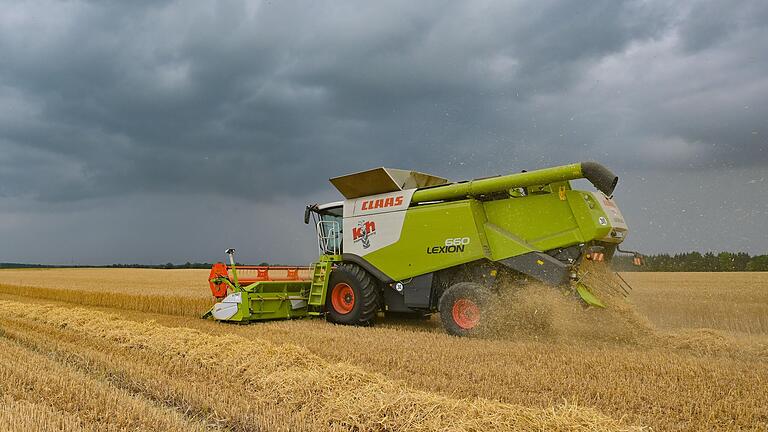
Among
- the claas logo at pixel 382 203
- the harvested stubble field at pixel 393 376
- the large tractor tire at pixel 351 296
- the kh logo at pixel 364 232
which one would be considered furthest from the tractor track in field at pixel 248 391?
the claas logo at pixel 382 203

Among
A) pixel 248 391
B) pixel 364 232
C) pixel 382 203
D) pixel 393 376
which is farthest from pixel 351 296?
pixel 248 391

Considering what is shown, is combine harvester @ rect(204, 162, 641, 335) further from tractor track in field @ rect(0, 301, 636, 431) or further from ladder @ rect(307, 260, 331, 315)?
tractor track in field @ rect(0, 301, 636, 431)

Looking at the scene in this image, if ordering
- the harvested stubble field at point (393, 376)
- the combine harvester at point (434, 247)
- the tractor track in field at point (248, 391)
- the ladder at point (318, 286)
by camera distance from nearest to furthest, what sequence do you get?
the tractor track in field at point (248, 391) → the harvested stubble field at point (393, 376) → the combine harvester at point (434, 247) → the ladder at point (318, 286)

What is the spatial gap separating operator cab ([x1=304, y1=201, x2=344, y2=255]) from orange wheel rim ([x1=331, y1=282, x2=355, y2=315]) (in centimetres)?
68

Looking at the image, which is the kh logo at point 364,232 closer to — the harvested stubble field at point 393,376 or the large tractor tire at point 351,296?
the large tractor tire at point 351,296

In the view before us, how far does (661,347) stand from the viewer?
740 cm

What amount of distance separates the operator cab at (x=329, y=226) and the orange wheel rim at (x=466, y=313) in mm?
2918

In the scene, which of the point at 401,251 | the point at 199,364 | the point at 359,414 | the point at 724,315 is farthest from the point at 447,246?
the point at 724,315

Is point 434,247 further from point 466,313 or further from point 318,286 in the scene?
point 318,286

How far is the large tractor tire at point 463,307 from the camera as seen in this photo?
812 cm

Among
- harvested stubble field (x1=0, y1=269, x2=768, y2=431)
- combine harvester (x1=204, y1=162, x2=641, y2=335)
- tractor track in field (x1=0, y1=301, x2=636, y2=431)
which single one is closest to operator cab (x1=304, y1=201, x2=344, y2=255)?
combine harvester (x1=204, y1=162, x2=641, y2=335)

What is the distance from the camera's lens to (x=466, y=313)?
832 centimetres

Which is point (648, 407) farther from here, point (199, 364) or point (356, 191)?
point (356, 191)

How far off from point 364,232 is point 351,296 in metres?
1.17
